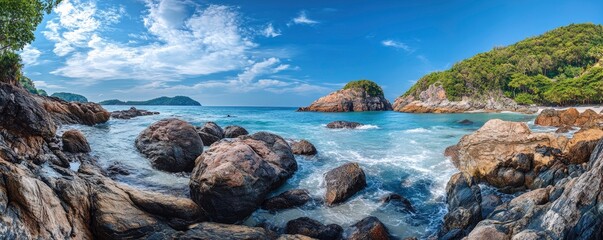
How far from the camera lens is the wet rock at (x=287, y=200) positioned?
11930mm

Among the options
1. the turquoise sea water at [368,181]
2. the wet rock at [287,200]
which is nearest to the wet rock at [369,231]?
the turquoise sea water at [368,181]

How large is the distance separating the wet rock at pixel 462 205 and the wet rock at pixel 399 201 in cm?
149

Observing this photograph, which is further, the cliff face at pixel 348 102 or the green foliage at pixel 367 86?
the green foliage at pixel 367 86

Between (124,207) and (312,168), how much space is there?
10167mm

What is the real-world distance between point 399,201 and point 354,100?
11017cm

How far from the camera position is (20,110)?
37.7ft

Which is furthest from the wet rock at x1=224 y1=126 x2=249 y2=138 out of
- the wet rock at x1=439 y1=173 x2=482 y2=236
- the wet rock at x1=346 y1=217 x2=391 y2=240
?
the wet rock at x1=439 y1=173 x2=482 y2=236

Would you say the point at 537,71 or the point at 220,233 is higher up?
the point at 537,71

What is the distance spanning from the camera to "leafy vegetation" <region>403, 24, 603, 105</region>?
76312 mm

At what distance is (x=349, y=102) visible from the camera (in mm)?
118562

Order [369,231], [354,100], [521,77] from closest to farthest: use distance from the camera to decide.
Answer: [369,231]
[521,77]
[354,100]

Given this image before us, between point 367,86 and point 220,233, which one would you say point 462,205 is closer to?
point 220,233

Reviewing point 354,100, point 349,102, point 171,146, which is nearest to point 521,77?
point 354,100

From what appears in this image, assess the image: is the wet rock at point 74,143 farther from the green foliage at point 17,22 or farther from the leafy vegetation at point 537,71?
the leafy vegetation at point 537,71
